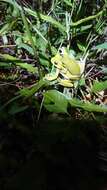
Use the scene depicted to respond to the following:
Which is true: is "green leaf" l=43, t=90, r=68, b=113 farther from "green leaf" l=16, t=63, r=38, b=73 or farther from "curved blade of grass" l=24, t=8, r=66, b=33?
"curved blade of grass" l=24, t=8, r=66, b=33

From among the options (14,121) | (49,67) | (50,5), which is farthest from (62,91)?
(50,5)

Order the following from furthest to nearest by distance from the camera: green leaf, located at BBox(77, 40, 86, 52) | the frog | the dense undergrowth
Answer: green leaf, located at BBox(77, 40, 86, 52)
the frog
the dense undergrowth

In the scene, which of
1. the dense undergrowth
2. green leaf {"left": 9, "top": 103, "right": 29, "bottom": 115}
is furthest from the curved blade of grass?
green leaf {"left": 9, "top": 103, "right": 29, "bottom": 115}

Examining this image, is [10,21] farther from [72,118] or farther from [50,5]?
[72,118]

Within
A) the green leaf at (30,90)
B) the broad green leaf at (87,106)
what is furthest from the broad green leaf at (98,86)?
the green leaf at (30,90)

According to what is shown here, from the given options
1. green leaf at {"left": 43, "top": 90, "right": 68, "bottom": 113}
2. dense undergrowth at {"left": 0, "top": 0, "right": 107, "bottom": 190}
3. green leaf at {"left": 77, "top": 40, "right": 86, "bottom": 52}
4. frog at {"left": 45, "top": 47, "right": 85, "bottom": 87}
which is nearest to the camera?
dense undergrowth at {"left": 0, "top": 0, "right": 107, "bottom": 190}

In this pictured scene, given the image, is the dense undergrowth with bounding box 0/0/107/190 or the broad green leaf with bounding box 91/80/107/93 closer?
the dense undergrowth with bounding box 0/0/107/190

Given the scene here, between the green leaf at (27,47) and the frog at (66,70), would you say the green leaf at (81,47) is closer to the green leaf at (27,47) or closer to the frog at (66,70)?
the frog at (66,70)
